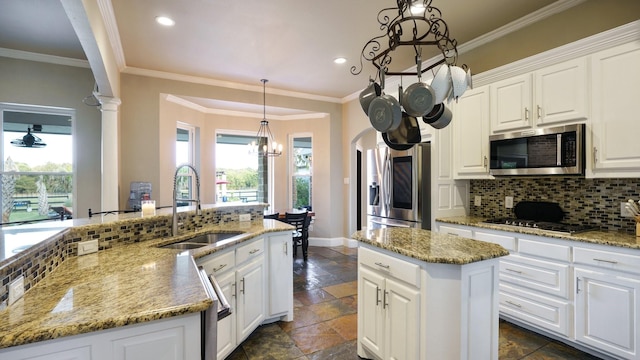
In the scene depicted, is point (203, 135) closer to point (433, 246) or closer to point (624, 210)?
point (433, 246)

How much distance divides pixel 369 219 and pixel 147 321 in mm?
3550

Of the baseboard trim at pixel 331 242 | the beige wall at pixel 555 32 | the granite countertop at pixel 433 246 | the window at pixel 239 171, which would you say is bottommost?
the baseboard trim at pixel 331 242

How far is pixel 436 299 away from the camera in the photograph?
5.53 ft

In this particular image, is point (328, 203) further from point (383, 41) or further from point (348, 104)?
point (383, 41)

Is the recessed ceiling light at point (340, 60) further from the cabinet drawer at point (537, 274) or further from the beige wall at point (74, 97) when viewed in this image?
the beige wall at point (74, 97)

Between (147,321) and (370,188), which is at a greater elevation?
(370,188)

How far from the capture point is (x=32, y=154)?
4051mm

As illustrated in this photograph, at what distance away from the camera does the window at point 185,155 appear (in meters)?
5.40

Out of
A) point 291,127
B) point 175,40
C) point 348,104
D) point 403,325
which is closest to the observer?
point 403,325

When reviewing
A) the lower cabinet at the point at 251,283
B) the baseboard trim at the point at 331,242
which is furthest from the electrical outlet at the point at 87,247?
the baseboard trim at the point at 331,242

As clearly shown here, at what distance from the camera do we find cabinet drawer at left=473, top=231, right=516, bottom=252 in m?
2.68

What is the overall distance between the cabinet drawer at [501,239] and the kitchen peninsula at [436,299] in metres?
0.95

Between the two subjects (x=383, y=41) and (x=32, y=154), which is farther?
(x=32, y=154)

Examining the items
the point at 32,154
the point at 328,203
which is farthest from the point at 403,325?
the point at 32,154
